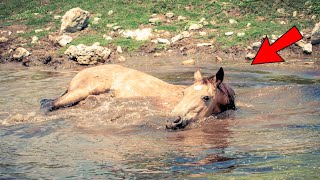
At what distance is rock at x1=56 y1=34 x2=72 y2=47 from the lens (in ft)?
60.6

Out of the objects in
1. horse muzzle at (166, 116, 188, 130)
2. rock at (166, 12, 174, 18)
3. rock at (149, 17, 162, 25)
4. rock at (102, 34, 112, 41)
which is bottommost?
rock at (102, 34, 112, 41)

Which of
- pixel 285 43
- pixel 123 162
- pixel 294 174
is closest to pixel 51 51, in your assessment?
pixel 285 43

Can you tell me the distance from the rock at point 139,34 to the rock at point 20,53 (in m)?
3.04

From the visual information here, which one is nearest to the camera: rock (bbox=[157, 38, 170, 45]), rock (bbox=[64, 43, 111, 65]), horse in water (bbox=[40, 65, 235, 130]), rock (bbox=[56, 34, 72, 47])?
horse in water (bbox=[40, 65, 235, 130])

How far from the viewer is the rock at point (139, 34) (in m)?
18.2

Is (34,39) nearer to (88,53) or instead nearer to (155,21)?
(88,53)

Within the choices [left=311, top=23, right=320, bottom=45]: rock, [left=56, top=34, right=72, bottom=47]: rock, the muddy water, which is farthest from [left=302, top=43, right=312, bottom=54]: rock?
[left=56, top=34, right=72, bottom=47]: rock

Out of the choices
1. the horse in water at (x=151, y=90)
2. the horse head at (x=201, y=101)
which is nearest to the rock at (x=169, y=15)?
the horse in water at (x=151, y=90)

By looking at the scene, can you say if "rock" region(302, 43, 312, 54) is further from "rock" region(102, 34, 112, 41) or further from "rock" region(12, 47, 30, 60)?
"rock" region(12, 47, 30, 60)

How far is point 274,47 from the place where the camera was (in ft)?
53.8

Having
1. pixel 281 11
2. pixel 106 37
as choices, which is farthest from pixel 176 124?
pixel 281 11

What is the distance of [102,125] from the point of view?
9.18 m

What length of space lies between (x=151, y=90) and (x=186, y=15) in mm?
9158

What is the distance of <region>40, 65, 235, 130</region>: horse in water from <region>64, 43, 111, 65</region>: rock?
16.1ft
